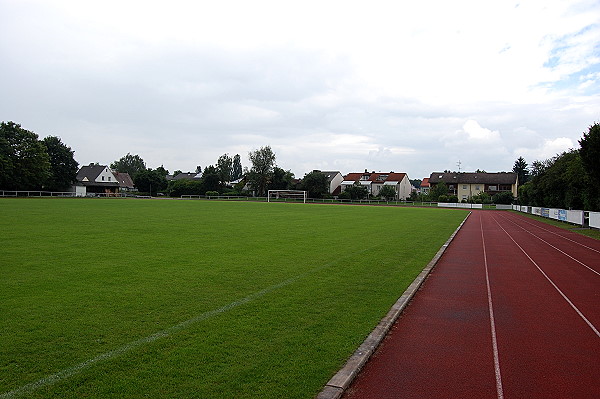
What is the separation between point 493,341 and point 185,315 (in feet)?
15.1

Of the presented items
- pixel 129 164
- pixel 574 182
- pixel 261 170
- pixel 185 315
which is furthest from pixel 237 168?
pixel 185 315

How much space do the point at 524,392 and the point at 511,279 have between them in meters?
7.10

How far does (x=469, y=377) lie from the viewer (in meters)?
4.85

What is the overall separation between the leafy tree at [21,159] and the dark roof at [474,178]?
8288cm

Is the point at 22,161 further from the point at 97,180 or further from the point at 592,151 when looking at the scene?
the point at 592,151

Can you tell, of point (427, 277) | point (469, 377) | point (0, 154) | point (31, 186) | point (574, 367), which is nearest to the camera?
point (469, 377)

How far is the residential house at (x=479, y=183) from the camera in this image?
97.9 metres

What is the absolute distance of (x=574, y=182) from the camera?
121ft

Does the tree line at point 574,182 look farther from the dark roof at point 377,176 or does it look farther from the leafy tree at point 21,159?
the leafy tree at point 21,159

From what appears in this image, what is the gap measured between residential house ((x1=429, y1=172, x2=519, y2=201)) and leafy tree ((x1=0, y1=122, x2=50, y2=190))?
3109 inches

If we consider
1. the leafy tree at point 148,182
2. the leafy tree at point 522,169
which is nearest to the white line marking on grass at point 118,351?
the leafy tree at point 148,182

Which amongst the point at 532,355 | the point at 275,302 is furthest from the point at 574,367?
the point at 275,302

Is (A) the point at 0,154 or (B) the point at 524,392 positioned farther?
(A) the point at 0,154

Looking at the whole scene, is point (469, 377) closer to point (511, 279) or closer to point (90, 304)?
point (90, 304)
